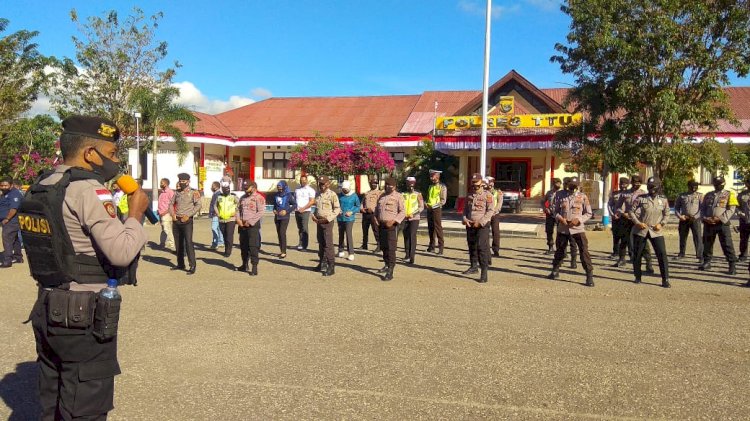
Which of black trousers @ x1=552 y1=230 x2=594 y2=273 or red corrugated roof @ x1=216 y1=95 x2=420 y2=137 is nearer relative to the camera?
black trousers @ x1=552 y1=230 x2=594 y2=273

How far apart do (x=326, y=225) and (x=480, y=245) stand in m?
2.57

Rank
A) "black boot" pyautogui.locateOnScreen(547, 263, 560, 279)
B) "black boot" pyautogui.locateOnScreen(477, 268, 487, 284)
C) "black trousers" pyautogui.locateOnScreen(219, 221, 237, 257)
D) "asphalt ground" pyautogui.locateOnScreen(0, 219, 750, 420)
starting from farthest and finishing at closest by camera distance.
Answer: "black trousers" pyautogui.locateOnScreen(219, 221, 237, 257) < "black boot" pyautogui.locateOnScreen(547, 263, 560, 279) < "black boot" pyautogui.locateOnScreen(477, 268, 487, 284) < "asphalt ground" pyautogui.locateOnScreen(0, 219, 750, 420)

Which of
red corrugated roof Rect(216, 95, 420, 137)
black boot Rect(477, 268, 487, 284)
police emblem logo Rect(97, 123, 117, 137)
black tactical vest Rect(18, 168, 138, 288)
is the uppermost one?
red corrugated roof Rect(216, 95, 420, 137)

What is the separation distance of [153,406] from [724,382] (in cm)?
435

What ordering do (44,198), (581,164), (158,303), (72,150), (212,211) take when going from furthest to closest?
(581,164) < (212,211) < (158,303) < (72,150) < (44,198)

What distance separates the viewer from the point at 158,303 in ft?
24.4

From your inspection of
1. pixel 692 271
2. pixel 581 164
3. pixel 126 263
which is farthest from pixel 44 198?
pixel 581 164

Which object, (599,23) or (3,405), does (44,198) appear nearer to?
(3,405)

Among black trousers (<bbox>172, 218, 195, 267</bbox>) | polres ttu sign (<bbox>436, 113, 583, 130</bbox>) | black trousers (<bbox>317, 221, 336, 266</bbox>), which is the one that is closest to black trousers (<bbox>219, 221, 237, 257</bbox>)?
black trousers (<bbox>172, 218, 195, 267</bbox>)

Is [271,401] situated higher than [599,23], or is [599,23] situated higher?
[599,23]

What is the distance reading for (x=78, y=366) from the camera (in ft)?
9.09

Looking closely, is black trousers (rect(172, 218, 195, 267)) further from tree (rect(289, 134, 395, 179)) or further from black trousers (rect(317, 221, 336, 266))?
tree (rect(289, 134, 395, 179))

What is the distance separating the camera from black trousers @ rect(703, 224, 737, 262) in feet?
32.7

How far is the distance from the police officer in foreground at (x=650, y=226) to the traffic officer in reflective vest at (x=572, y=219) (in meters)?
0.70
